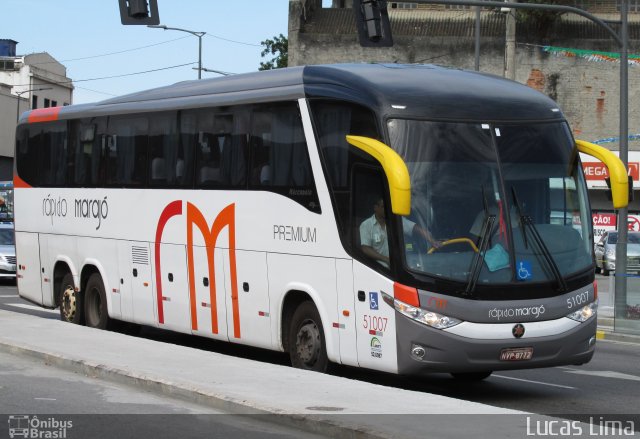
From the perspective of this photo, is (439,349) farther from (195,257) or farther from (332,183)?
(195,257)

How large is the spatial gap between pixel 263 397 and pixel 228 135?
5.45 meters

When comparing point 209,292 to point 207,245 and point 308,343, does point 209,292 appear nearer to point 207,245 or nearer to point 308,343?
point 207,245

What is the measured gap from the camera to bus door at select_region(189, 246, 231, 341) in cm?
1619

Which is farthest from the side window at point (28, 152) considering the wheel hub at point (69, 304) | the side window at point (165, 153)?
the side window at point (165, 153)

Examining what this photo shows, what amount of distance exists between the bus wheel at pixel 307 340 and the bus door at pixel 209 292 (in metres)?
1.67

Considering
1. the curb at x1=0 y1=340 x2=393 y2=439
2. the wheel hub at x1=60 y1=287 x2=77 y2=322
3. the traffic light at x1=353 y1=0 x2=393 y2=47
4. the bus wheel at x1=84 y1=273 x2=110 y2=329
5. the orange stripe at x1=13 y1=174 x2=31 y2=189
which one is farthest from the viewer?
the traffic light at x1=353 y1=0 x2=393 y2=47

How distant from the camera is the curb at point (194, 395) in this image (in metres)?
9.85

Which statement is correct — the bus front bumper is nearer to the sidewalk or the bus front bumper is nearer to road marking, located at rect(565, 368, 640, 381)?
the sidewalk

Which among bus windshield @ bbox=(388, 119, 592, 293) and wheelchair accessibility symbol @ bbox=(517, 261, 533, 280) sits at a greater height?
bus windshield @ bbox=(388, 119, 592, 293)

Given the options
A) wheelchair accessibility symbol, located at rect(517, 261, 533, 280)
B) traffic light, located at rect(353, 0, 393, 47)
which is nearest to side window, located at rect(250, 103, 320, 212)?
wheelchair accessibility symbol, located at rect(517, 261, 533, 280)

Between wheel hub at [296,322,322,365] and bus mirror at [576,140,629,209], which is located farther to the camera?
wheel hub at [296,322,322,365]

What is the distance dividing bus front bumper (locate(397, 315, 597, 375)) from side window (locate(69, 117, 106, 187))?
26.9 ft

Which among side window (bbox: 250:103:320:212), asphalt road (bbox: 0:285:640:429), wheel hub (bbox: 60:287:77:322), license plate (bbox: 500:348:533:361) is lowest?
asphalt road (bbox: 0:285:640:429)

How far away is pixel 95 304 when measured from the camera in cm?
1995
